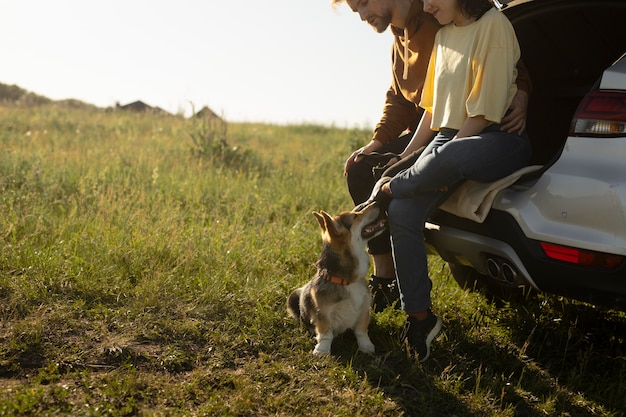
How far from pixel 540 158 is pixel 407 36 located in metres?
1.19

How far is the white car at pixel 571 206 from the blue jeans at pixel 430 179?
0.17 metres

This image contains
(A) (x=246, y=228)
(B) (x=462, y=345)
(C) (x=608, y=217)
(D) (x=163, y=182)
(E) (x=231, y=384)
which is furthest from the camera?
(D) (x=163, y=182)

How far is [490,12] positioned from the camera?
3.71 metres

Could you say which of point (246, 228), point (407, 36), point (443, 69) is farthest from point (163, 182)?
point (443, 69)

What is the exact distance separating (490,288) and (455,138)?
1610mm

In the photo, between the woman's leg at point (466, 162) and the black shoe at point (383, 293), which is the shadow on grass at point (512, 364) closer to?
the black shoe at point (383, 293)

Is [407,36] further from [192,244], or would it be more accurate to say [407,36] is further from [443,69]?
[192,244]

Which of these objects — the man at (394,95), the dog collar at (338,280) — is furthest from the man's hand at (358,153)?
the dog collar at (338,280)

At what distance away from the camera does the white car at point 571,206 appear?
3.26 metres

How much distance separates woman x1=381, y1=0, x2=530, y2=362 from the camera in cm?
365

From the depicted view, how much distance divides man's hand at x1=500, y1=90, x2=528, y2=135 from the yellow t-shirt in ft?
0.15

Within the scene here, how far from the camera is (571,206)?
3357mm

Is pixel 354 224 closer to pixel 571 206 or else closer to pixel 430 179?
pixel 430 179

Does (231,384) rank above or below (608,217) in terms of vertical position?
below
